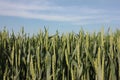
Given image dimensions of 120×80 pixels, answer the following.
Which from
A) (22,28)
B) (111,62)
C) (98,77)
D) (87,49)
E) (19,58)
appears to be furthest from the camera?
(22,28)

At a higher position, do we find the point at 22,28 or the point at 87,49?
the point at 22,28

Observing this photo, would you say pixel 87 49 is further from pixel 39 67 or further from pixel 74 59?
pixel 39 67

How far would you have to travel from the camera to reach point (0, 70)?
260 centimetres

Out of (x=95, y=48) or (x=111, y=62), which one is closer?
(x=111, y=62)

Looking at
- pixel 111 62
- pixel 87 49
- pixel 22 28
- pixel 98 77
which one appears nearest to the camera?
pixel 98 77

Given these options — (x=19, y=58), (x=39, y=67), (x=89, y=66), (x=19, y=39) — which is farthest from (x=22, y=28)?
(x=89, y=66)

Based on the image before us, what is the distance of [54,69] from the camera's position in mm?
2102

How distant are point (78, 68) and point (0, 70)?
95cm

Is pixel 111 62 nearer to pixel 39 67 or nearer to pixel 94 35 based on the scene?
pixel 39 67

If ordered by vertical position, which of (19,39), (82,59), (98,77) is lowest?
(98,77)

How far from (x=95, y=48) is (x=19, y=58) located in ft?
2.50

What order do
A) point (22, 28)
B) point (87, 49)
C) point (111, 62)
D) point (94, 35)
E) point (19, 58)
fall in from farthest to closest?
1. point (22, 28)
2. point (94, 35)
3. point (19, 58)
4. point (87, 49)
5. point (111, 62)

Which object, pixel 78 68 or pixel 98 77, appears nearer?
pixel 98 77

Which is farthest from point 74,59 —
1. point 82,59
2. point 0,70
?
point 0,70
